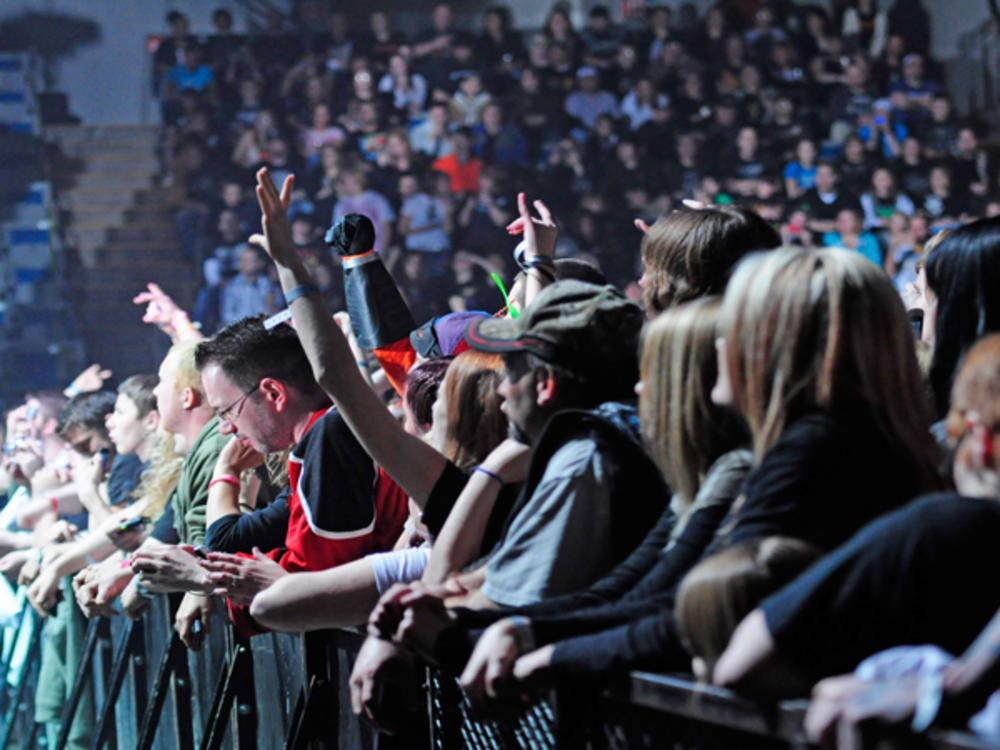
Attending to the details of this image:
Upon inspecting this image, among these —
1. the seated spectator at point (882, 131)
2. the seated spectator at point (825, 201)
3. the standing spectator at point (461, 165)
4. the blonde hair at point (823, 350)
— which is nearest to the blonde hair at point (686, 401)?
the blonde hair at point (823, 350)

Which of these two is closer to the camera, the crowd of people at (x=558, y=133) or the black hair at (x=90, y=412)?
the black hair at (x=90, y=412)

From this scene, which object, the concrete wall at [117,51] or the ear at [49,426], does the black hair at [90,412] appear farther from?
the concrete wall at [117,51]

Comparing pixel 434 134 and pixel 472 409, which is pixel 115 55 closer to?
pixel 434 134

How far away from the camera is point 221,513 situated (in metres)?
2.84

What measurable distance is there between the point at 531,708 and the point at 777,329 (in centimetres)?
54

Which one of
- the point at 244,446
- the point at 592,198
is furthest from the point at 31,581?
the point at 592,198

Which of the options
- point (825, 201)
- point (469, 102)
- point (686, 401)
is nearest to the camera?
point (686, 401)

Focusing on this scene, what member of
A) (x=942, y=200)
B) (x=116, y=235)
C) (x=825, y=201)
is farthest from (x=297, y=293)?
(x=116, y=235)

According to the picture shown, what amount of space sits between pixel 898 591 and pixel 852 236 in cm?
971

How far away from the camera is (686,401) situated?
1.55 metres

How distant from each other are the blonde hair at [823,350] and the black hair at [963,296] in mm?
423

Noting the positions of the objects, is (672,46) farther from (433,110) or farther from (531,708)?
(531,708)

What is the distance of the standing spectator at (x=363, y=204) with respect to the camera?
1122 centimetres

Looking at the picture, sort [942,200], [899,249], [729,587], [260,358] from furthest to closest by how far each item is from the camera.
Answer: [942,200] < [899,249] < [260,358] < [729,587]
